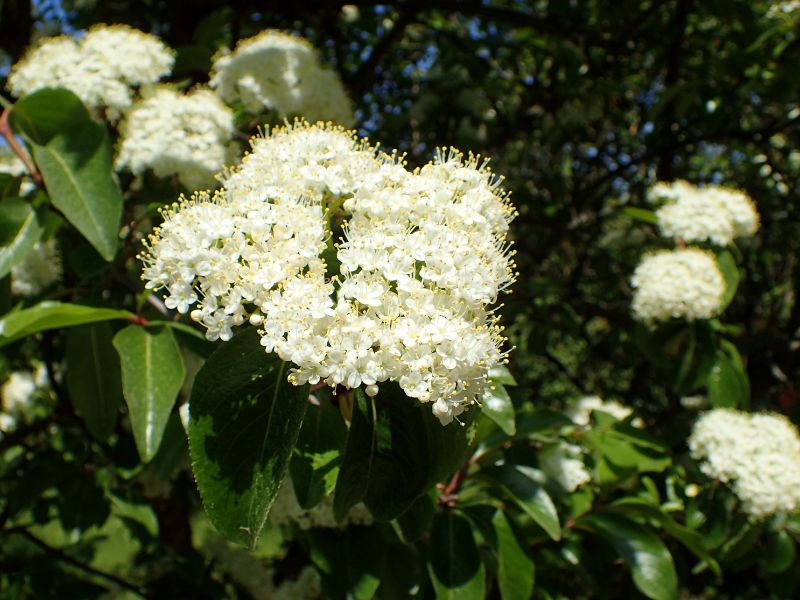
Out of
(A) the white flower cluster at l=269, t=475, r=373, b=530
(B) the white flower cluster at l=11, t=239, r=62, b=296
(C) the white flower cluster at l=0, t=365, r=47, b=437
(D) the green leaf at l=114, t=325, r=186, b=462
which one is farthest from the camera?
(C) the white flower cluster at l=0, t=365, r=47, b=437

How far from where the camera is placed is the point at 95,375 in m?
1.81

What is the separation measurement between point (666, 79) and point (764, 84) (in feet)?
1.58

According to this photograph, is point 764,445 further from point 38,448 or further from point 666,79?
point 38,448

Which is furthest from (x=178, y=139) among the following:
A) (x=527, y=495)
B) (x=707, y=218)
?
(x=707, y=218)

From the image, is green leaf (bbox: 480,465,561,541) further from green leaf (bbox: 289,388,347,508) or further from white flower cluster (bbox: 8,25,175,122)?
white flower cluster (bbox: 8,25,175,122)

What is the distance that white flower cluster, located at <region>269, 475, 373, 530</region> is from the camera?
1709 mm

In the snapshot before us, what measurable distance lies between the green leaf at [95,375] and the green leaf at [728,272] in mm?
2110

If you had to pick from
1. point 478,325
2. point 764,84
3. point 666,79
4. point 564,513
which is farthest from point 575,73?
point 478,325

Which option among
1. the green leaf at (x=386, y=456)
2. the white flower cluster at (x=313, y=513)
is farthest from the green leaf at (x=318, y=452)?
the white flower cluster at (x=313, y=513)

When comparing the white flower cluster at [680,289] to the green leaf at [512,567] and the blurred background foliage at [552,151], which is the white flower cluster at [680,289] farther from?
the green leaf at [512,567]

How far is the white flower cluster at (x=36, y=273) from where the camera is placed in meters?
2.34

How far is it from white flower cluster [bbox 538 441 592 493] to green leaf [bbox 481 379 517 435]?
91 centimetres

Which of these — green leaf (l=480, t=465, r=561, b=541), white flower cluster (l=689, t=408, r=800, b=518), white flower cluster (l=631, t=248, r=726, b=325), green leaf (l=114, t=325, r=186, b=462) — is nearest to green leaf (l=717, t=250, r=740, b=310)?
white flower cluster (l=631, t=248, r=726, b=325)

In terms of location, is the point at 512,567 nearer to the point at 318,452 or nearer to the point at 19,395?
the point at 318,452
